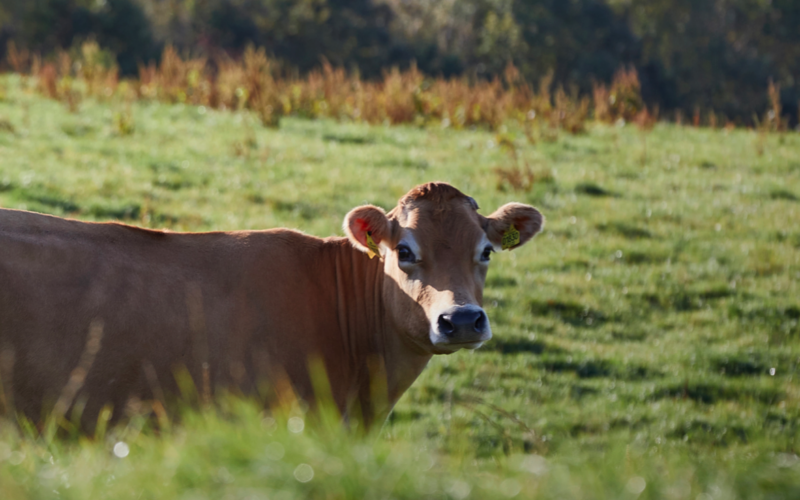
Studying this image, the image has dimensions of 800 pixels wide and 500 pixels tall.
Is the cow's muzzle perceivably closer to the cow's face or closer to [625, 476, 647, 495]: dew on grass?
the cow's face

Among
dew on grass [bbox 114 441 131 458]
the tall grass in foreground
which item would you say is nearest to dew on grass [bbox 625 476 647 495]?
the tall grass in foreground

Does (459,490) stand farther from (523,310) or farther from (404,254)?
(523,310)

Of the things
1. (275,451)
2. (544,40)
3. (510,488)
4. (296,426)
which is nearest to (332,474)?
(275,451)

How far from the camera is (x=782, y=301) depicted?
27.2ft

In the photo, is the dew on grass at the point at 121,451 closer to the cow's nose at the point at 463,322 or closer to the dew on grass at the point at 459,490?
the dew on grass at the point at 459,490

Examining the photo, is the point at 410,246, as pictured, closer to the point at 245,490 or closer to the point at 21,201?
the point at 245,490

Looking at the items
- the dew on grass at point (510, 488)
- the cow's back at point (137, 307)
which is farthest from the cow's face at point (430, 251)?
the dew on grass at point (510, 488)

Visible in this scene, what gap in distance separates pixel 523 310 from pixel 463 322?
151 inches

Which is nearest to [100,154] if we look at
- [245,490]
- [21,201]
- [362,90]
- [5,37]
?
[21,201]

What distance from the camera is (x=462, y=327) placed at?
423 cm

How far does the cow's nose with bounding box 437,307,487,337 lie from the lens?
13.9 feet

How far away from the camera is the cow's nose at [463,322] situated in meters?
4.23

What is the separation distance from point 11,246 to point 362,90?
43.0ft

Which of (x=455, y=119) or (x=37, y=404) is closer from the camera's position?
(x=37, y=404)
